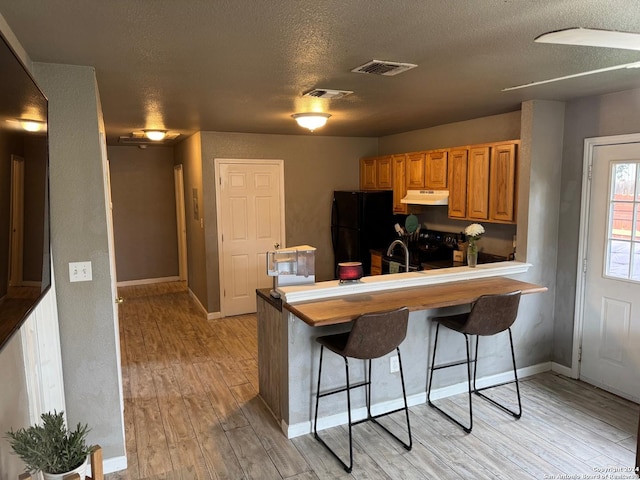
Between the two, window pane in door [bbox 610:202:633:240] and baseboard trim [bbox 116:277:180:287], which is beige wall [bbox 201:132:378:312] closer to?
baseboard trim [bbox 116:277:180:287]

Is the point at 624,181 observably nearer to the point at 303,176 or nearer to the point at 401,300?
the point at 401,300

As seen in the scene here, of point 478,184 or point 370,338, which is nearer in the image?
point 370,338

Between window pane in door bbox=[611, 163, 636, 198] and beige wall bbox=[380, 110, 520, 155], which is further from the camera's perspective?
beige wall bbox=[380, 110, 520, 155]

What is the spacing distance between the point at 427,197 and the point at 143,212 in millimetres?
5043

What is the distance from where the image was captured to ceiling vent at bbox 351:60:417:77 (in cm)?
237

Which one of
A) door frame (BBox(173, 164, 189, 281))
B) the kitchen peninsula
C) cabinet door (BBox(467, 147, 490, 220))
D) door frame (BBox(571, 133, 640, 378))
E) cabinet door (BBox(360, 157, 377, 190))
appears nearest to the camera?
the kitchen peninsula

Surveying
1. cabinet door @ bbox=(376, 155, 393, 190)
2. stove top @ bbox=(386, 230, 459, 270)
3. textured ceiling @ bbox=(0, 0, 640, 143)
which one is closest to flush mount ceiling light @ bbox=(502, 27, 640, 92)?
textured ceiling @ bbox=(0, 0, 640, 143)

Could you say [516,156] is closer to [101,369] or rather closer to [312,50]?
[312,50]

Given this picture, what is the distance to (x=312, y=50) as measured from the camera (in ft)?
7.10

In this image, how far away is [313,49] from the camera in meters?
2.15

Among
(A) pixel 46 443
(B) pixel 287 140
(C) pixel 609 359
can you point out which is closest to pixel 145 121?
(B) pixel 287 140

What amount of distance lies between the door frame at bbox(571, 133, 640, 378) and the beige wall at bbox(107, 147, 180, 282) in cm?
627

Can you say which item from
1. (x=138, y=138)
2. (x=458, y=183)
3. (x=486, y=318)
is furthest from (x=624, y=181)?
(x=138, y=138)

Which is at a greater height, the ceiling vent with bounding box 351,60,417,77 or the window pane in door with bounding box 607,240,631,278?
the ceiling vent with bounding box 351,60,417,77
